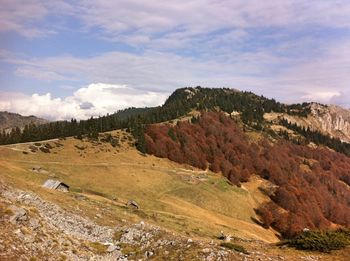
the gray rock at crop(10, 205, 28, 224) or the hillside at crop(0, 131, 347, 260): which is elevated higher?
the gray rock at crop(10, 205, 28, 224)

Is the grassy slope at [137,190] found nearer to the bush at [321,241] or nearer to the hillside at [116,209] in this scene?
the hillside at [116,209]

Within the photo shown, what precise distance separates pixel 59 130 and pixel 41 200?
140308 millimetres

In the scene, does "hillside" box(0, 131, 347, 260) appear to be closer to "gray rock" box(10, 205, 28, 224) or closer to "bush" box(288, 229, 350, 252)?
"gray rock" box(10, 205, 28, 224)

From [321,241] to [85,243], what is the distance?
74.5 ft

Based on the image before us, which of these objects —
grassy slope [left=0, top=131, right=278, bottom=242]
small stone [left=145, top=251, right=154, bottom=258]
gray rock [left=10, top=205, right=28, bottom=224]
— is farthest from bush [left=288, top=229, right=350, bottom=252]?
gray rock [left=10, top=205, right=28, bottom=224]

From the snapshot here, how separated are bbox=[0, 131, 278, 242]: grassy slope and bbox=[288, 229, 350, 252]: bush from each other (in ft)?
72.8

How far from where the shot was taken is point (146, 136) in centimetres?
17900

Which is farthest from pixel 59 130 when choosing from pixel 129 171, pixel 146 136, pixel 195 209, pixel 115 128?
pixel 195 209

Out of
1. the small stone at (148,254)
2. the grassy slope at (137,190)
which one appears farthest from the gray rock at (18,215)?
the grassy slope at (137,190)

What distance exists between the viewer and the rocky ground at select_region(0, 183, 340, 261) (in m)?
29.3

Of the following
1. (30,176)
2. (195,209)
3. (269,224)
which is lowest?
(269,224)

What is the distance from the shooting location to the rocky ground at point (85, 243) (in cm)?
2930

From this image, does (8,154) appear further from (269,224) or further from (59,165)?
(269,224)

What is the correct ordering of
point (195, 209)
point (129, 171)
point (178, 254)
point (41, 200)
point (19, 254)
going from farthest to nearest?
1. point (129, 171)
2. point (195, 209)
3. point (41, 200)
4. point (178, 254)
5. point (19, 254)
